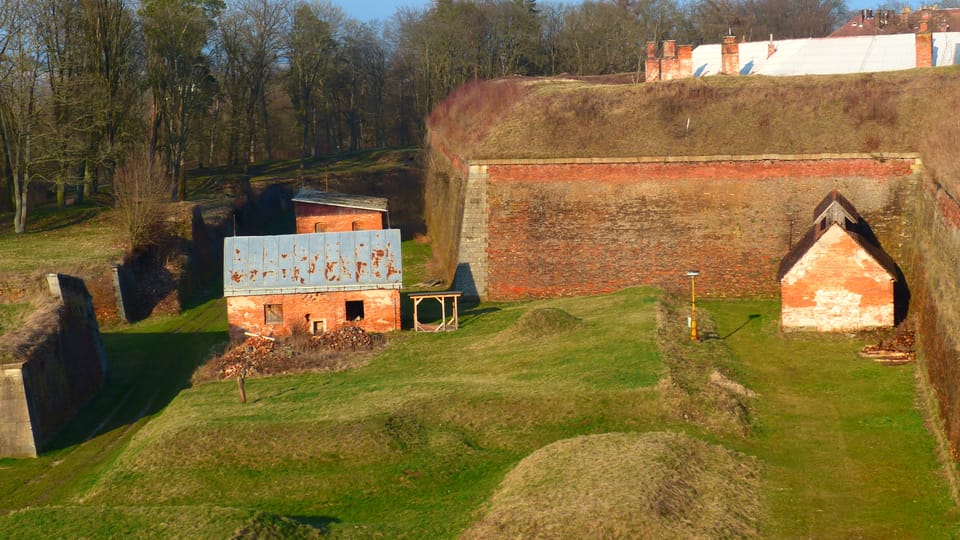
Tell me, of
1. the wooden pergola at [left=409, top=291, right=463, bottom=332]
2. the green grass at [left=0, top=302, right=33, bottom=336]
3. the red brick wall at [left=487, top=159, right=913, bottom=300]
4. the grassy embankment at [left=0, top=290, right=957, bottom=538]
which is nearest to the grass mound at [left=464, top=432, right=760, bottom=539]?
the grassy embankment at [left=0, top=290, right=957, bottom=538]

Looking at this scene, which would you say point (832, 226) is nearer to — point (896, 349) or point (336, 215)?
point (896, 349)

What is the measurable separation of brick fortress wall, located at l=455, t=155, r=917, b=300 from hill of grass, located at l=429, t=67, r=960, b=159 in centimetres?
59

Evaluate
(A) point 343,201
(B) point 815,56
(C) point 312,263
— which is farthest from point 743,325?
(A) point 343,201

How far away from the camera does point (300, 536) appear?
1492 centimetres

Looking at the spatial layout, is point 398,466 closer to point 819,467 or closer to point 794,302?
point 819,467

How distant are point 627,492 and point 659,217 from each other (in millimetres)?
17754

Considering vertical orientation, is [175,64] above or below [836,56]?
above

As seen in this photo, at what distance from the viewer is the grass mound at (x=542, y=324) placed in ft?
88.3

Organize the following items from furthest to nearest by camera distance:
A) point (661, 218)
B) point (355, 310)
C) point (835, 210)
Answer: point (661, 218) → point (355, 310) → point (835, 210)

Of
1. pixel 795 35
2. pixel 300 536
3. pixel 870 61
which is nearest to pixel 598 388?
pixel 300 536

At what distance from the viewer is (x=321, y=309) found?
29469 millimetres

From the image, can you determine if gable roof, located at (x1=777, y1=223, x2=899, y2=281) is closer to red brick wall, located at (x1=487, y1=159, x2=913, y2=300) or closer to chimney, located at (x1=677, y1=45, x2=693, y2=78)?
red brick wall, located at (x1=487, y1=159, x2=913, y2=300)

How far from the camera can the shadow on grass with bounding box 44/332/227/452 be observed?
24188mm

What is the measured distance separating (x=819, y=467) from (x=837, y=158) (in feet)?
51.0
